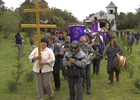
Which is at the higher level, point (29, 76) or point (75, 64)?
point (75, 64)

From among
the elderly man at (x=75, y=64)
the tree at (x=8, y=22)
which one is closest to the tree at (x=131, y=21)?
the tree at (x=8, y=22)

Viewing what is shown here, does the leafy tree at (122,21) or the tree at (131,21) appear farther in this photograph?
the leafy tree at (122,21)

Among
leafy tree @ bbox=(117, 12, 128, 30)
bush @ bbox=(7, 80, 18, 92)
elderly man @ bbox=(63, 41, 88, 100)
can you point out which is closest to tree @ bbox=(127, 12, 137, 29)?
leafy tree @ bbox=(117, 12, 128, 30)

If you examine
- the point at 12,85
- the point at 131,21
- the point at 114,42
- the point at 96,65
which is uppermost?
the point at 131,21

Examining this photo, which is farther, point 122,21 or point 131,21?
point 122,21

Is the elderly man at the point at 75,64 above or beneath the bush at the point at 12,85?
above

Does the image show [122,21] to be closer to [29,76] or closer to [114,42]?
[114,42]

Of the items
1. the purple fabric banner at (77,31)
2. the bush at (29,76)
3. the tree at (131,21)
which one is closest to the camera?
the purple fabric banner at (77,31)

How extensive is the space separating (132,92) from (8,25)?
25.2 meters

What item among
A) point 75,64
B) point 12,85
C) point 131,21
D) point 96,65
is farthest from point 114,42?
point 131,21

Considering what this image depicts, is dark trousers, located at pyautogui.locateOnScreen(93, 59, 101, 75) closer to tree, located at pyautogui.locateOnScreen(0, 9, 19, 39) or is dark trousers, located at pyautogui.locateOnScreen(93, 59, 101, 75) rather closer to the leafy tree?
tree, located at pyautogui.locateOnScreen(0, 9, 19, 39)

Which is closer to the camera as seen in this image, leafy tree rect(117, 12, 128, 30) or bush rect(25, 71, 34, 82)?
bush rect(25, 71, 34, 82)

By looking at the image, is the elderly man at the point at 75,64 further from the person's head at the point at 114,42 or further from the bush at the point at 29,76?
the bush at the point at 29,76

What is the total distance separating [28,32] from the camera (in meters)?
33.3
